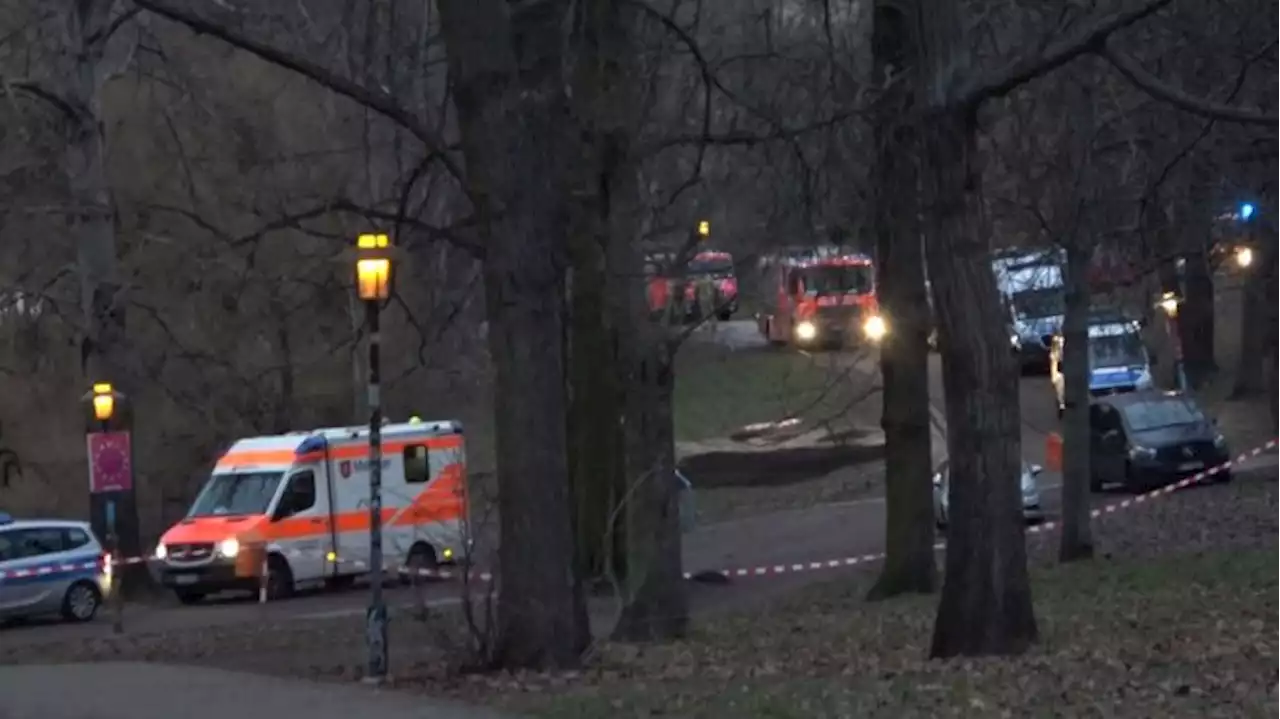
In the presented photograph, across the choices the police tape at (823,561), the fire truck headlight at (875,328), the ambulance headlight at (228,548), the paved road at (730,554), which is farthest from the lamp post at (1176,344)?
the ambulance headlight at (228,548)

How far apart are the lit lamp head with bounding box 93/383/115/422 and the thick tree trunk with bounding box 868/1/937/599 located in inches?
490

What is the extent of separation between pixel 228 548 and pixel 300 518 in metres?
1.42

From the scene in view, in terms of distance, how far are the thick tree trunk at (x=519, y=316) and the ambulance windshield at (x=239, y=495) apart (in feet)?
63.2

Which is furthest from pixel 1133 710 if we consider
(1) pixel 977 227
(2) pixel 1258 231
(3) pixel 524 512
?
(2) pixel 1258 231

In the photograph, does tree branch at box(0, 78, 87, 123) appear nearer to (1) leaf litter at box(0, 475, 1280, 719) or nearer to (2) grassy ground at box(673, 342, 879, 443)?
(1) leaf litter at box(0, 475, 1280, 719)

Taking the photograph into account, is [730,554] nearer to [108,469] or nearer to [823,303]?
[823,303]

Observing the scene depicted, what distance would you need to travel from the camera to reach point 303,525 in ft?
113

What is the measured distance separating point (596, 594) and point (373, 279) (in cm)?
1141

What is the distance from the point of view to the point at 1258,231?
2723 cm

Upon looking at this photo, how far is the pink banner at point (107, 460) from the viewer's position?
27578 mm

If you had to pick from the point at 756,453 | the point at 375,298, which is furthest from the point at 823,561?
the point at 375,298

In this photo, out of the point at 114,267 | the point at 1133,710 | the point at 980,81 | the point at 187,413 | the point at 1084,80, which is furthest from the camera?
the point at 187,413

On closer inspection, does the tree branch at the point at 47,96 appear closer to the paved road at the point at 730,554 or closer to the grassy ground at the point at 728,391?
the paved road at the point at 730,554

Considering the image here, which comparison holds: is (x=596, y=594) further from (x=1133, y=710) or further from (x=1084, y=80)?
(x=1133, y=710)
